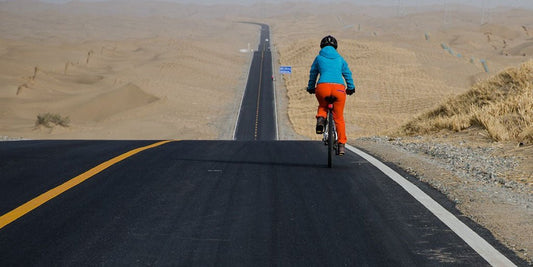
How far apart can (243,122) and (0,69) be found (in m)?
55.9

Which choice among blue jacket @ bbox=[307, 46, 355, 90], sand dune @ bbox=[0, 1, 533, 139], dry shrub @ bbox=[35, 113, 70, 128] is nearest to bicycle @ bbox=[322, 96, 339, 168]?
blue jacket @ bbox=[307, 46, 355, 90]

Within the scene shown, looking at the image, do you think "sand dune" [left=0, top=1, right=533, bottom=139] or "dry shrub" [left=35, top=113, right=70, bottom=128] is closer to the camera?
"dry shrub" [left=35, top=113, right=70, bottom=128]

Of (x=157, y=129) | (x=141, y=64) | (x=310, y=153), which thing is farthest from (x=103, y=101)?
(x=310, y=153)

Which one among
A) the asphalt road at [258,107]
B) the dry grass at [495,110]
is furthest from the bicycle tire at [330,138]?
the asphalt road at [258,107]

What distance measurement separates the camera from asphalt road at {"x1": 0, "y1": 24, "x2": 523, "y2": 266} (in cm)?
456

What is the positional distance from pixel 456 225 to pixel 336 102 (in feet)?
14.1

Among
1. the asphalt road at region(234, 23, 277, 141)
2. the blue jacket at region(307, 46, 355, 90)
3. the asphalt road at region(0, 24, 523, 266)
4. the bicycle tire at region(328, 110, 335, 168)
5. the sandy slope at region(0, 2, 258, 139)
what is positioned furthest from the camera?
the sandy slope at region(0, 2, 258, 139)

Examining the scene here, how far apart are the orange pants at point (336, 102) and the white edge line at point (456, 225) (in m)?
1.31

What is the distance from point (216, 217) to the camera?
18.8 ft

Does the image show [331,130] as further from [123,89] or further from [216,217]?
[123,89]

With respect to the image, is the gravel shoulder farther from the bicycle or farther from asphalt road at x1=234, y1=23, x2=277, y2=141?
asphalt road at x1=234, y1=23, x2=277, y2=141

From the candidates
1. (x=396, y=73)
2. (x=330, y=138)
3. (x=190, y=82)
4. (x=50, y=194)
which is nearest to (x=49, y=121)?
(x=190, y=82)

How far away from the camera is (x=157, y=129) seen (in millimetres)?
61719

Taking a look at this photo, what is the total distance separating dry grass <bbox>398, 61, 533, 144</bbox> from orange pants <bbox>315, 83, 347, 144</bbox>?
3.23 metres
